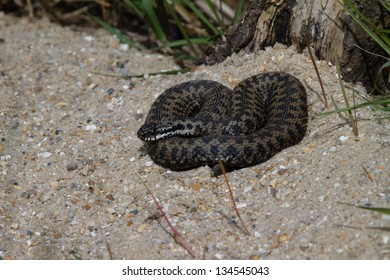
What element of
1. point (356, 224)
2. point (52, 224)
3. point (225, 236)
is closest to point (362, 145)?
point (356, 224)

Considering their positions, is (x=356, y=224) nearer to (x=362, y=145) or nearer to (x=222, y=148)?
(x=362, y=145)

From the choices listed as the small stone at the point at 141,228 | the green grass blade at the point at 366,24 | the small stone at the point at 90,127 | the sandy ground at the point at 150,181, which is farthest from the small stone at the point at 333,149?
the small stone at the point at 90,127

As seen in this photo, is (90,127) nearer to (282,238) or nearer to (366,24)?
(282,238)

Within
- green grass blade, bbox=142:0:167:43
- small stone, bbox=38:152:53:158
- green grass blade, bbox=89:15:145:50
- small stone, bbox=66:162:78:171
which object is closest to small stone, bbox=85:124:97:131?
small stone, bbox=38:152:53:158

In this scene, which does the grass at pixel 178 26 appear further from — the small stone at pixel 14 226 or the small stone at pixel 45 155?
the small stone at pixel 14 226

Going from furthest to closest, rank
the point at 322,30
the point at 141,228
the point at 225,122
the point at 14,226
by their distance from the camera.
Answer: the point at 225,122, the point at 322,30, the point at 14,226, the point at 141,228

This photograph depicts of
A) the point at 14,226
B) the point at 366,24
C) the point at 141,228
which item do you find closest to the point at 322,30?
the point at 366,24
